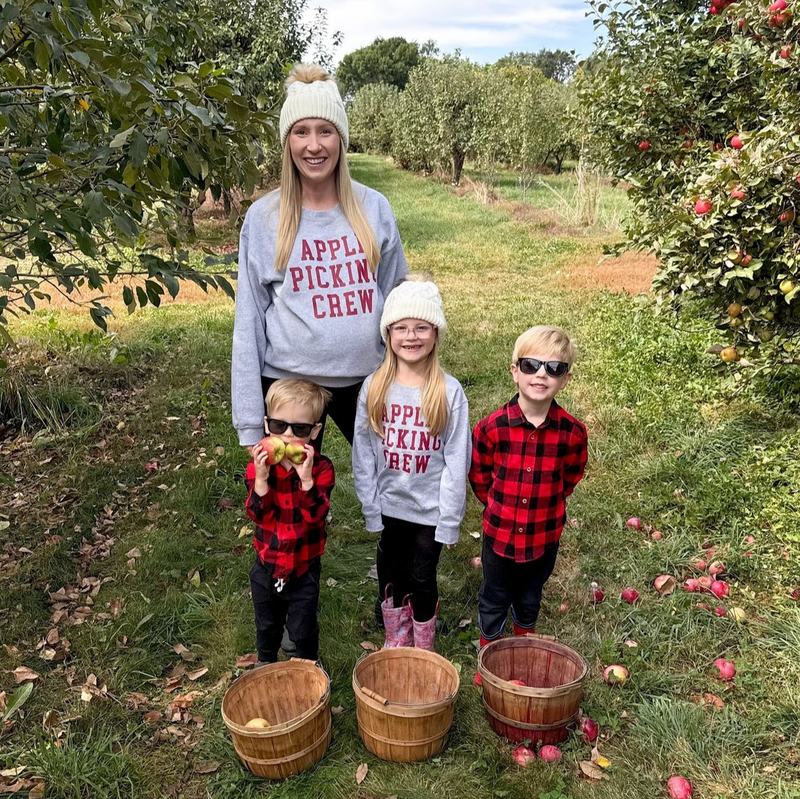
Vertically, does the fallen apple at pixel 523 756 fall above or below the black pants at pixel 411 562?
below

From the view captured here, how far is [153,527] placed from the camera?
4289 mm

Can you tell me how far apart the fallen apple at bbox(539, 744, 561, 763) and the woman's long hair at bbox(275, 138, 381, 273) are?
6.76 feet

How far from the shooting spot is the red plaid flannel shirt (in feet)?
8.86

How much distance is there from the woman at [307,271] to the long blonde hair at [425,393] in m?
0.14

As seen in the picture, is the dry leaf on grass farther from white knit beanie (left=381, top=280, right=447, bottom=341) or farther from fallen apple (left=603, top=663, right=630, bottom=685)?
white knit beanie (left=381, top=280, right=447, bottom=341)

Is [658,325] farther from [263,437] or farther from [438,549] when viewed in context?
[263,437]

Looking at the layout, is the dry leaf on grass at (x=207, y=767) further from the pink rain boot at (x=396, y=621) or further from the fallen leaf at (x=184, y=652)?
the pink rain boot at (x=396, y=621)

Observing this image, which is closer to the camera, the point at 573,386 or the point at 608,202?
the point at 573,386

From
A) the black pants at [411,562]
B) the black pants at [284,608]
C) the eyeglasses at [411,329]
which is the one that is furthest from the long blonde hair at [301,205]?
the black pants at [284,608]

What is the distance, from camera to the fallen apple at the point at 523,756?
2.61 metres

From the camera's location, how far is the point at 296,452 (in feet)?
8.41

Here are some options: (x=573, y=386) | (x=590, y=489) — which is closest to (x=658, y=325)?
(x=573, y=386)

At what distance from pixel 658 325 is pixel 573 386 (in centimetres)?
167

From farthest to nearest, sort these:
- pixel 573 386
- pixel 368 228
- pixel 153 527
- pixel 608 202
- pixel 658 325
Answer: pixel 608 202 → pixel 658 325 → pixel 573 386 → pixel 153 527 → pixel 368 228
